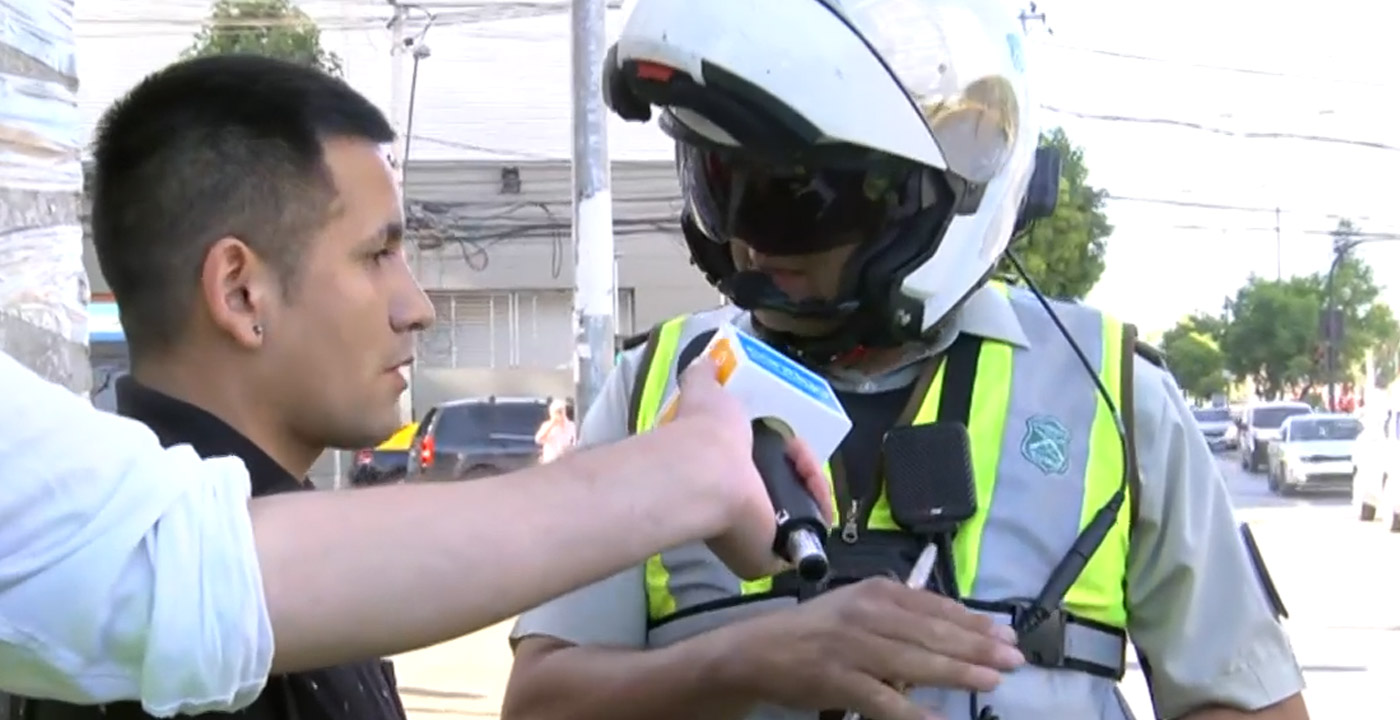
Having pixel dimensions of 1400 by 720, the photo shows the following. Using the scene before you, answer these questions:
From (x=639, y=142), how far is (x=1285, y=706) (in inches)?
1011

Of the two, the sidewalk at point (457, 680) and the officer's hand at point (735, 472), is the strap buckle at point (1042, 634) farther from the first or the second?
the sidewalk at point (457, 680)

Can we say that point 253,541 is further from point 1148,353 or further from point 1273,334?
point 1273,334

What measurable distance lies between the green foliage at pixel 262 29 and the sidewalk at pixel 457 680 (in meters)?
14.4

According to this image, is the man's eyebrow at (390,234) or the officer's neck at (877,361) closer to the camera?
the man's eyebrow at (390,234)

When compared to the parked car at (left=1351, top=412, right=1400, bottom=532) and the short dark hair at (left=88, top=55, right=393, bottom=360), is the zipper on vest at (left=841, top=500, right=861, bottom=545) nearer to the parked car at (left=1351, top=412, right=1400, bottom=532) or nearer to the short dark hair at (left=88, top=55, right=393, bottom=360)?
the short dark hair at (left=88, top=55, right=393, bottom=360)

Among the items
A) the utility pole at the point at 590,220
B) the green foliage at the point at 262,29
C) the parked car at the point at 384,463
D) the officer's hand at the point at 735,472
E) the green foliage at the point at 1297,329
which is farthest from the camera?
the green foliage at the point at 1297,329

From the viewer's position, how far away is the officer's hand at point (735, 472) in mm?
1185

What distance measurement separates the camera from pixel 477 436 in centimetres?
1702

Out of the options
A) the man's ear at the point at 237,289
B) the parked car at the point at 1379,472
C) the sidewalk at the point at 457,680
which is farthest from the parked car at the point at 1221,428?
the man's ear at the point at 237,289

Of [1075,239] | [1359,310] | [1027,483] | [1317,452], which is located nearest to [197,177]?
[1027,483]

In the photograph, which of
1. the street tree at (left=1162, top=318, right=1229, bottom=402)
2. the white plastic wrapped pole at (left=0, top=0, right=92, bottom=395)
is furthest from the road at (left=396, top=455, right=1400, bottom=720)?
the street tree at (left=1162, top=318, right=1229, bottom=402)

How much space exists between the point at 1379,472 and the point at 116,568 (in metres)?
20.5

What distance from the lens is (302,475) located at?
6.03 ft

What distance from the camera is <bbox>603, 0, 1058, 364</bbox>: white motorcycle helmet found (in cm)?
173
